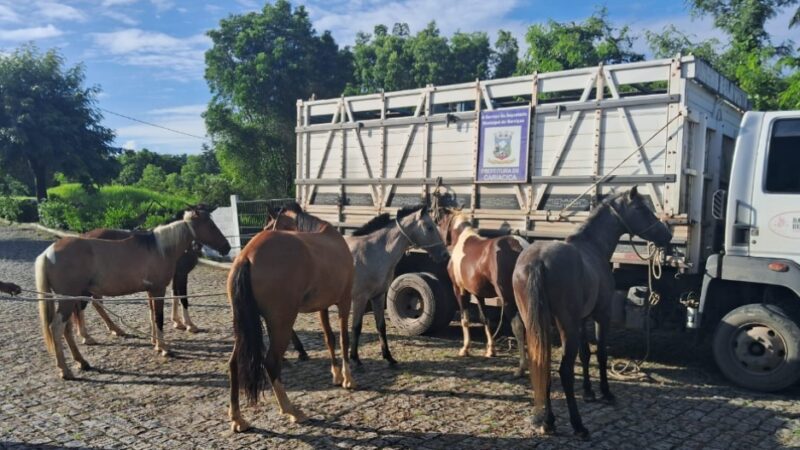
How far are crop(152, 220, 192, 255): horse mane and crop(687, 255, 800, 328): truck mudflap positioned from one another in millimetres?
6208

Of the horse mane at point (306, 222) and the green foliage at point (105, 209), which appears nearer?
the horse mane at point (306, 222)

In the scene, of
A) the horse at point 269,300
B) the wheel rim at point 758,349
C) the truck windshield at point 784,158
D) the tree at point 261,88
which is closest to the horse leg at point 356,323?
the horse at point 269,300

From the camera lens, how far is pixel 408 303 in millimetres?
7965

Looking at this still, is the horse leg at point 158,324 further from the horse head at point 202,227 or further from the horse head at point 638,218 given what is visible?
the horse head at point 638,218

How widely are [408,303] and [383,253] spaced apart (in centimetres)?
170

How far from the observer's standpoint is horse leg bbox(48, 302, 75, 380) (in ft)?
19.0

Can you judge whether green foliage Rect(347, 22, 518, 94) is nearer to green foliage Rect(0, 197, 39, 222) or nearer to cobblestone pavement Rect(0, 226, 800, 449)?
green foliage Rect(0, 197, 39, 222)

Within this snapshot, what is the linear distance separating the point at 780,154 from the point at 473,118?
3.51 m

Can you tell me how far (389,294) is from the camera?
26.3 ft

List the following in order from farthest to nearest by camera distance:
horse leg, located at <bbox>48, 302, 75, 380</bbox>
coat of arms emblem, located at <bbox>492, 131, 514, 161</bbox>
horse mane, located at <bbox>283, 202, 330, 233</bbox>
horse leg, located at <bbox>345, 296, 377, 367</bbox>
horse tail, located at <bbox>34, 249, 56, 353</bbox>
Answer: coat of arms emblem, located at <bbox>492, 131, 514, 161</bbox> < horse leg, located at <bbox>345, 296, 377, 367</bbox> < horse mane, located at <bbox>283, 202, 330, 233</bbox> < horse tail, located at <bbox>34, 249, 56, 353</bbox> < horse leg, located at <bbox>48, 302, 75, 380</bbox>

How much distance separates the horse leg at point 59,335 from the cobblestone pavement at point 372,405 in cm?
13

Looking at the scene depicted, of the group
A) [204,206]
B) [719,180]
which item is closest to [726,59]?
[719,180]

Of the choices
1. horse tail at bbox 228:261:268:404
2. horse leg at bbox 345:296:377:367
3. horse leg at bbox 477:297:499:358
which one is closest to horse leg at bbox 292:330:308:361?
horse leg at bbox 345:296:377:367

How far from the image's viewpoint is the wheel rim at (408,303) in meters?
7.85
